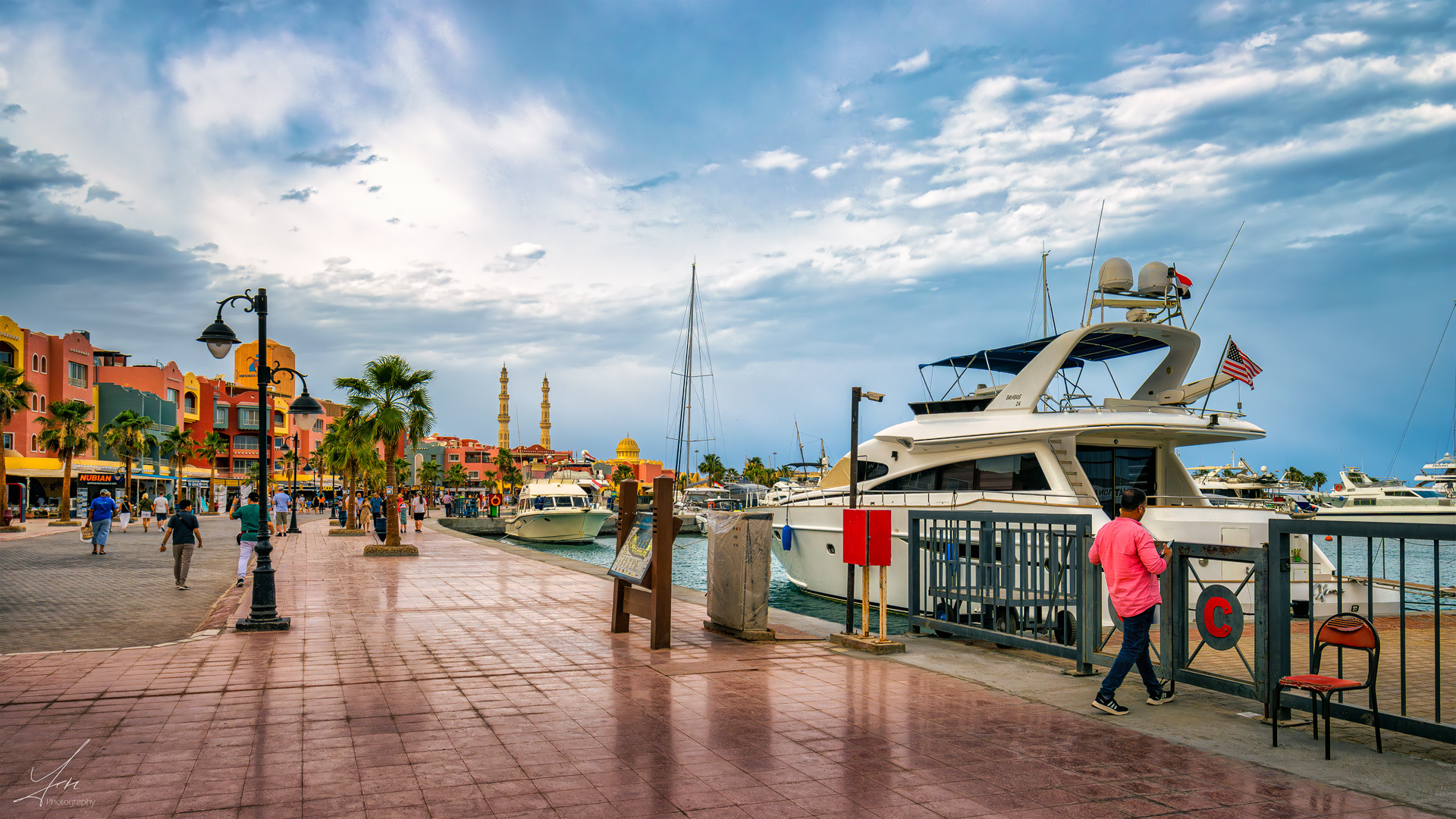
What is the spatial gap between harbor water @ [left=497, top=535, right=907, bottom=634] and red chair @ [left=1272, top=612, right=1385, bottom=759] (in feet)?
21.6

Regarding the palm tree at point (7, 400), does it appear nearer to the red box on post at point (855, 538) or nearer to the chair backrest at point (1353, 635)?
the red box on post at point (855, 538)

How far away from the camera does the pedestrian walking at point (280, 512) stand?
A: 3266cm

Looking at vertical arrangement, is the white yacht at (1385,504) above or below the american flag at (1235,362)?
below

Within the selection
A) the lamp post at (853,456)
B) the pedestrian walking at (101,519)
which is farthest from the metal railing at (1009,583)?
the pedestrian walking at (101,519)

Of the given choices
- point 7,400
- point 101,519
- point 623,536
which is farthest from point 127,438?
point 623,536

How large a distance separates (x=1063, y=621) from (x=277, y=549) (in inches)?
946

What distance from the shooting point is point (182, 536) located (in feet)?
50.7

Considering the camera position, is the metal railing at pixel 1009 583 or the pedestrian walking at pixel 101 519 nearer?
the metal railing at pixel 1009 583

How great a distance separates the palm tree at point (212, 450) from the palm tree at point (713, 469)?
5765cm

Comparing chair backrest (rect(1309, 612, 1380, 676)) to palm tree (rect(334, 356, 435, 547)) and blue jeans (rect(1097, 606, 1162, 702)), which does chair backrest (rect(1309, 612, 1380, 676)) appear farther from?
palm tree (rect(334, 356, 435, 547))

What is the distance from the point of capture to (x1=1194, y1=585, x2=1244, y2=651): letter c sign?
22.6 feet

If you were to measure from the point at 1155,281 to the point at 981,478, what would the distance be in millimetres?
4977

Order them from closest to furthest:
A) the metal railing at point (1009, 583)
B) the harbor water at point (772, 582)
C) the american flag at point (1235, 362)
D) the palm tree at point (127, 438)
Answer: the metal railing at point (1009, 583) → the american flag at point (1235, 362) → the harbor water at point (772, 582) → the palm tree at point (127, 438)
